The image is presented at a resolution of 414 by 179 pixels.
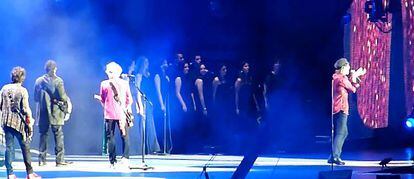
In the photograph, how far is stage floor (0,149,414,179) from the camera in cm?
1481

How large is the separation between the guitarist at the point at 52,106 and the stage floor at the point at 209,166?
513mm

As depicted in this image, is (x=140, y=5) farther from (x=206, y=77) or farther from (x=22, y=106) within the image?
(x=22, y=106)

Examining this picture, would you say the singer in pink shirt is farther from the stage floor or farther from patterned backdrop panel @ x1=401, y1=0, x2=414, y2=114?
patterned backdrop panel @ x1=401, y1=0, x2=414, y2=114

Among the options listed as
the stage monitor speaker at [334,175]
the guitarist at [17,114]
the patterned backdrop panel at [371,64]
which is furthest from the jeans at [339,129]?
Result: the guitarist at [17,114]

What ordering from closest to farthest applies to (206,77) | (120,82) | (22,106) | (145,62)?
(22,106), (120,82), (145,62), (206,77)

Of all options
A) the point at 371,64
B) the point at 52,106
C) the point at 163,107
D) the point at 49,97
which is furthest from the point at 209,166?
the point at 371,64

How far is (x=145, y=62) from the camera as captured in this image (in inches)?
728

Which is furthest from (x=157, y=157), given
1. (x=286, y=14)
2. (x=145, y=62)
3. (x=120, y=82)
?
(x=286, y=14)

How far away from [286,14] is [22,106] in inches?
213

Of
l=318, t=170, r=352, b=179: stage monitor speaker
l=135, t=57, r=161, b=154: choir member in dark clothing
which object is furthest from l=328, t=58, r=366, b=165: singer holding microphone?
l=318, t=170, r=352, b=179: stage monitor speaker

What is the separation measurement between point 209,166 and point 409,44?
9.20 metres

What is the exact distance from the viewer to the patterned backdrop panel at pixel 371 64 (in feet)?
73.7

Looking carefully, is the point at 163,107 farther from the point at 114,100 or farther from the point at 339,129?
the point at 339,129

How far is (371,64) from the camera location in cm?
2308
